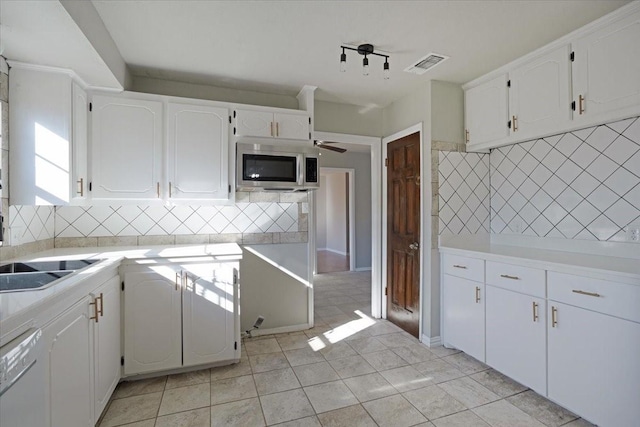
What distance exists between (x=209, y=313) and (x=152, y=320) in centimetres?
38

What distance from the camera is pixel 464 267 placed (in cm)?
259

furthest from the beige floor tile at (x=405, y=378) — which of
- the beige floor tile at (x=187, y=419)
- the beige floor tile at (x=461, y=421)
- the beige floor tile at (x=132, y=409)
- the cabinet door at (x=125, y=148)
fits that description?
the cabinet door at (x=125, y=148)

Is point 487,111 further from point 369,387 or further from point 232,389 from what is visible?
point 232,389

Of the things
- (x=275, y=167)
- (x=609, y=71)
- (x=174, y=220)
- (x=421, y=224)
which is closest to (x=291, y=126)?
(x=275, y=167)

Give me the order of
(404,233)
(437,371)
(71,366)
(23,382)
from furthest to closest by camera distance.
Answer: (404,233)
(437,371)
(71,366)
(23,382)

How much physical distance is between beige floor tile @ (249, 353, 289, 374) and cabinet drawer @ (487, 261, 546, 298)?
1700 millimetres

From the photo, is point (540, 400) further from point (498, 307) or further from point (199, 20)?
point (199, 20)

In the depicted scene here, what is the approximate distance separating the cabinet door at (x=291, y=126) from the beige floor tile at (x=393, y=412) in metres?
2.16

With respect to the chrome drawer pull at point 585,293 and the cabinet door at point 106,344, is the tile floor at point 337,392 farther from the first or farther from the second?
the chrome drawer pull at point 585,293

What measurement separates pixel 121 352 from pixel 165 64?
7.07ft

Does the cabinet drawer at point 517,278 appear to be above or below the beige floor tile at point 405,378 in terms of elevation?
above

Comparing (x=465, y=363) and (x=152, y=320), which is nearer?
(x=152, y=320)

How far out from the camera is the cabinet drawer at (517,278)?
79.4 inches

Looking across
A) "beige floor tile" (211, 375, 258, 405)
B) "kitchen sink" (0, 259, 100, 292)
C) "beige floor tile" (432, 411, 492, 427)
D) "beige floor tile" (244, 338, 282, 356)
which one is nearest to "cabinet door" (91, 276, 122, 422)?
"kitchen sink" (0, 259, 100, 292)
